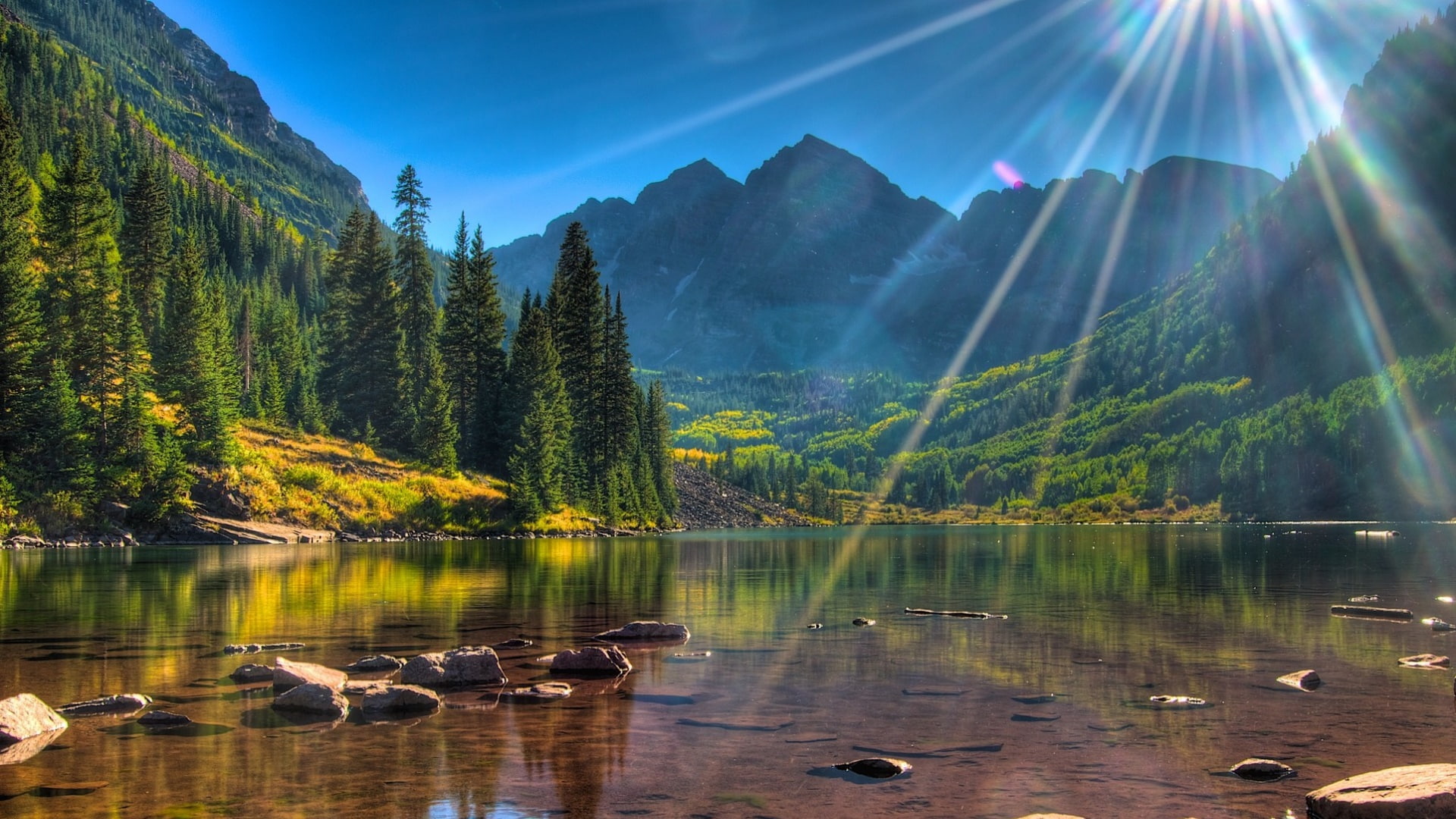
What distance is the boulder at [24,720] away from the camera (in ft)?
40.7

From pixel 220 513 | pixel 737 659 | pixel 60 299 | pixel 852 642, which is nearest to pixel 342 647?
pixel 737 659

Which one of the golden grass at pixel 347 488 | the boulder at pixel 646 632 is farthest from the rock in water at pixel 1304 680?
the golden grass at pixel 347 488

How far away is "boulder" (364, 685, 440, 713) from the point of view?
1479cm

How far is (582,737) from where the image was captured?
13.1 metres

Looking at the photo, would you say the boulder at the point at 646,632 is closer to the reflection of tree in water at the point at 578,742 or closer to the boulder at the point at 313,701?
the reflection of tree in water at the point at 578,742

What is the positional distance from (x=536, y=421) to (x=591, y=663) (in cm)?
8373

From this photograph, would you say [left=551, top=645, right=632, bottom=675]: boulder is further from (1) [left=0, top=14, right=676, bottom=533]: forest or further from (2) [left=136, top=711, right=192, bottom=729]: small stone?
(1) [left=0, top=14, right=676, bottom=533]: forest

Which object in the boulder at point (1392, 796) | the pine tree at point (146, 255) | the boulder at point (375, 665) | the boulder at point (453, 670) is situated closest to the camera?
the boulder at point (1392, 796)

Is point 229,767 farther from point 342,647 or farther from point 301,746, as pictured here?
point 342,647

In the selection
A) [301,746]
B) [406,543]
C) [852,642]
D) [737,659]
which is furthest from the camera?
[406,543]

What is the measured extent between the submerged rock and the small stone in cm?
2321

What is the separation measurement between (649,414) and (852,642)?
138828 mm

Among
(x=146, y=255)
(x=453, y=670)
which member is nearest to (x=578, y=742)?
(x=453, y=670)

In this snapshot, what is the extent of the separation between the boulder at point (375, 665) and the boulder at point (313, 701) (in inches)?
123
